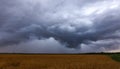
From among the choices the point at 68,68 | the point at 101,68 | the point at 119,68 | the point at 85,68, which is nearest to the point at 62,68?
the point at 68,68

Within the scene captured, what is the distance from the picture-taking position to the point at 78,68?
61.6 feet

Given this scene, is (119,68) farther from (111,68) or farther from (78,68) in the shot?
(78,68)

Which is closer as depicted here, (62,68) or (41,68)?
(62,68)

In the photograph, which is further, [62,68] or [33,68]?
[33,68]

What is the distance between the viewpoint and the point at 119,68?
1934cm

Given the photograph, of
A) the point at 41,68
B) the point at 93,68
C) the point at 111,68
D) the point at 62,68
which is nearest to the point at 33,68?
the point at 41,68

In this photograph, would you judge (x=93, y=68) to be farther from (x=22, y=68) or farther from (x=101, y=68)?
(x=22, y=68)

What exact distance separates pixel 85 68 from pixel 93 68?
616 millimetres

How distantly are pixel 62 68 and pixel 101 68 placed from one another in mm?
3227

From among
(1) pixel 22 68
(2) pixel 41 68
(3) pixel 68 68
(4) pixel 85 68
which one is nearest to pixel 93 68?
(4) pixel 85 68

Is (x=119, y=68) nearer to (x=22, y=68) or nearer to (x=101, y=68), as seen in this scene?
(x=101, y=68)

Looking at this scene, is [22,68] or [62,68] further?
[22,68]

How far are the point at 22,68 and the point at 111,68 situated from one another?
22.4 feet

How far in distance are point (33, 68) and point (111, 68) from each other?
239 inches
